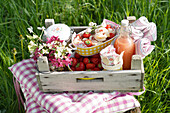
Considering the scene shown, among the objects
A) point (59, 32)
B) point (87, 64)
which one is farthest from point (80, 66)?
point (59, 32)

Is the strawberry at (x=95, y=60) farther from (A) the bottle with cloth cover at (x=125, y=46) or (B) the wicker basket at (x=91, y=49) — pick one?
(A) the bottle with cloth cover at (x=125, y=46)

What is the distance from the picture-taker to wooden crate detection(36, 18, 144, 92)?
1501 millimetres

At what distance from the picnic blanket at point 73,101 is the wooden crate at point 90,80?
5cm

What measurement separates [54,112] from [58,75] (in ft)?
0.74

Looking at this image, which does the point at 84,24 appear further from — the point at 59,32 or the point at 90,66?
the point at 90,66

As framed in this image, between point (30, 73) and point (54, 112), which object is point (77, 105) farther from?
point (30, 73)

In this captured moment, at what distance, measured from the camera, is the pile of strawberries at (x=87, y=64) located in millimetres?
1636

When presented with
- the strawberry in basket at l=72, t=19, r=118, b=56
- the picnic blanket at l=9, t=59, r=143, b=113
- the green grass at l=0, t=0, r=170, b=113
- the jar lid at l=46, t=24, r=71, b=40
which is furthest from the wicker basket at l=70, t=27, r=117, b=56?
the green grass at l=0, t=0, r=170, b=113

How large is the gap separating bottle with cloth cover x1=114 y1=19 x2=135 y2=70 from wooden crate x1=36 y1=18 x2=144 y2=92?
96 mm

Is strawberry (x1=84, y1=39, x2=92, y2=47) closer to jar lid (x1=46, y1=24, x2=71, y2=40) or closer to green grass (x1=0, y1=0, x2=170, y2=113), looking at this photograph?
jar lid (x1=46, y1=24, x2=71, y2=40)

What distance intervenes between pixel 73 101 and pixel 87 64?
260 millimetres

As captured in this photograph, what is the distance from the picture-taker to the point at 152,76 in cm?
201

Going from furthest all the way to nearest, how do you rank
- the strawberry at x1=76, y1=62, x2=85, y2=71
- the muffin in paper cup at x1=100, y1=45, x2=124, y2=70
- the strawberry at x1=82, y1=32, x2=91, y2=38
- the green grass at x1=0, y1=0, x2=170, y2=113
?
the green grass at x1=0, y1=0, x2=170, y2=113 → the strawberry at x1=82, y1=32, x2=91, y2=38 → the strawberry at x1=76, y1=62, x2=85, y2=71 → the muffin in paper cup at x1=100, y1=45, x2=124, y2=70

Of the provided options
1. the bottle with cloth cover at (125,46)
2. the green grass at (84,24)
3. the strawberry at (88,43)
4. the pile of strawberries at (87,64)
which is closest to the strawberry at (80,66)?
the pile of strawberries at (87,64)
